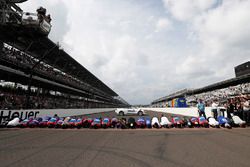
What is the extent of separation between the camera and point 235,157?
148 inches

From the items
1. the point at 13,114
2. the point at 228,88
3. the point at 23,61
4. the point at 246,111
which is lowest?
the point at 13,114

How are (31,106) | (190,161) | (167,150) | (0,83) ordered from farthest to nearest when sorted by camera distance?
(0,83)
(31,106)
(167,150)
(190,161)

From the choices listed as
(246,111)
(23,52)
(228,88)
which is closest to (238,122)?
(246,111)

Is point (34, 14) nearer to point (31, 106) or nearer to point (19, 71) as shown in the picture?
point (19, 71)

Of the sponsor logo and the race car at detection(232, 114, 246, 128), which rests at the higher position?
the sponsor logo

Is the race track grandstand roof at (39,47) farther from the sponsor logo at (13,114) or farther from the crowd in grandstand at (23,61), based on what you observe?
the sponsor logo at (13,114)

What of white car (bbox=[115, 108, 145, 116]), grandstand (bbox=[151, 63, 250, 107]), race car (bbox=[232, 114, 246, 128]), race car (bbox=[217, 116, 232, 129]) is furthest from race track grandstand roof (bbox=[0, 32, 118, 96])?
grandstand (bbox=[151, 63, 250, 107])

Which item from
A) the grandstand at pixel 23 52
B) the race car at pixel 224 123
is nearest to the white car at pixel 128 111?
the grandstand at pixel 23 52

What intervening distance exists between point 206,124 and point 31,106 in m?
15.0

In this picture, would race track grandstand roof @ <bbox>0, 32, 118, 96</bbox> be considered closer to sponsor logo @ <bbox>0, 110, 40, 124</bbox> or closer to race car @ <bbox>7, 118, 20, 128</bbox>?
sponsor logo @ <bbox>0, 110, 40, 124</bbox>

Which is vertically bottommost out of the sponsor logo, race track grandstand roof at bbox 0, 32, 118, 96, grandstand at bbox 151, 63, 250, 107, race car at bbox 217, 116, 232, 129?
race car at bbox 217, 116, 232, 129

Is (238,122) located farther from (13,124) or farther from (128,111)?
(128,111)

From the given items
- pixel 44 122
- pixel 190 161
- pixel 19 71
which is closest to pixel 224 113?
pixel 190 161

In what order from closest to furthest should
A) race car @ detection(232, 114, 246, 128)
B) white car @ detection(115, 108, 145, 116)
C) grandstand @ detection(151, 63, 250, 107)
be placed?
race car @ detection(232, 114, 246, 128), white car @ detection(115, 108, 145, 116), grandstand @ detection(151, 63, 250, 107)
